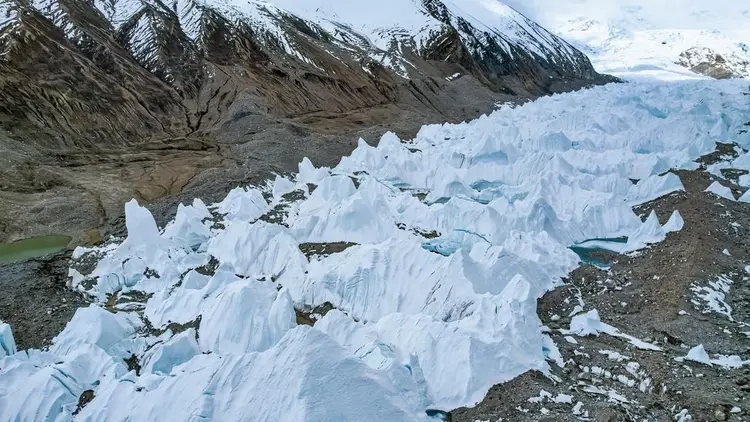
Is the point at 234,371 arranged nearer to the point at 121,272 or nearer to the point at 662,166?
the point at 121,272

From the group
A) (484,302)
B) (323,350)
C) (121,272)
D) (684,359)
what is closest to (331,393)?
(323,350)

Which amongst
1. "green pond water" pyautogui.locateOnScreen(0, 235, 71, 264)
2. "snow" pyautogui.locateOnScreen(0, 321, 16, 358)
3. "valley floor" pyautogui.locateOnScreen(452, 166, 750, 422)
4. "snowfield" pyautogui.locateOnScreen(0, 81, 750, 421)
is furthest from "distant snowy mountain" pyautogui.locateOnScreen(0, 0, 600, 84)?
"valley floor" pyautogui.locateOnScreen(452, 166, 750, 422)

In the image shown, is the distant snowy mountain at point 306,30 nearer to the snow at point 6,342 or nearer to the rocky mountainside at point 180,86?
the rocky mountainside at point 180,86

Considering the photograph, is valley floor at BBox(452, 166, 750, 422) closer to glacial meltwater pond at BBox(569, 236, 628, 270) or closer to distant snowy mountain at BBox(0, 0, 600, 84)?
glacial meltwater pond at BBox(569, 236, 628, 270)

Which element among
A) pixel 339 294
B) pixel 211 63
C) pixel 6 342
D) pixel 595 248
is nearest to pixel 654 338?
pixel 595 248

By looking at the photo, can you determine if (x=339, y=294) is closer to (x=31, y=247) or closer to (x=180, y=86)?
(x=31, y=247)
